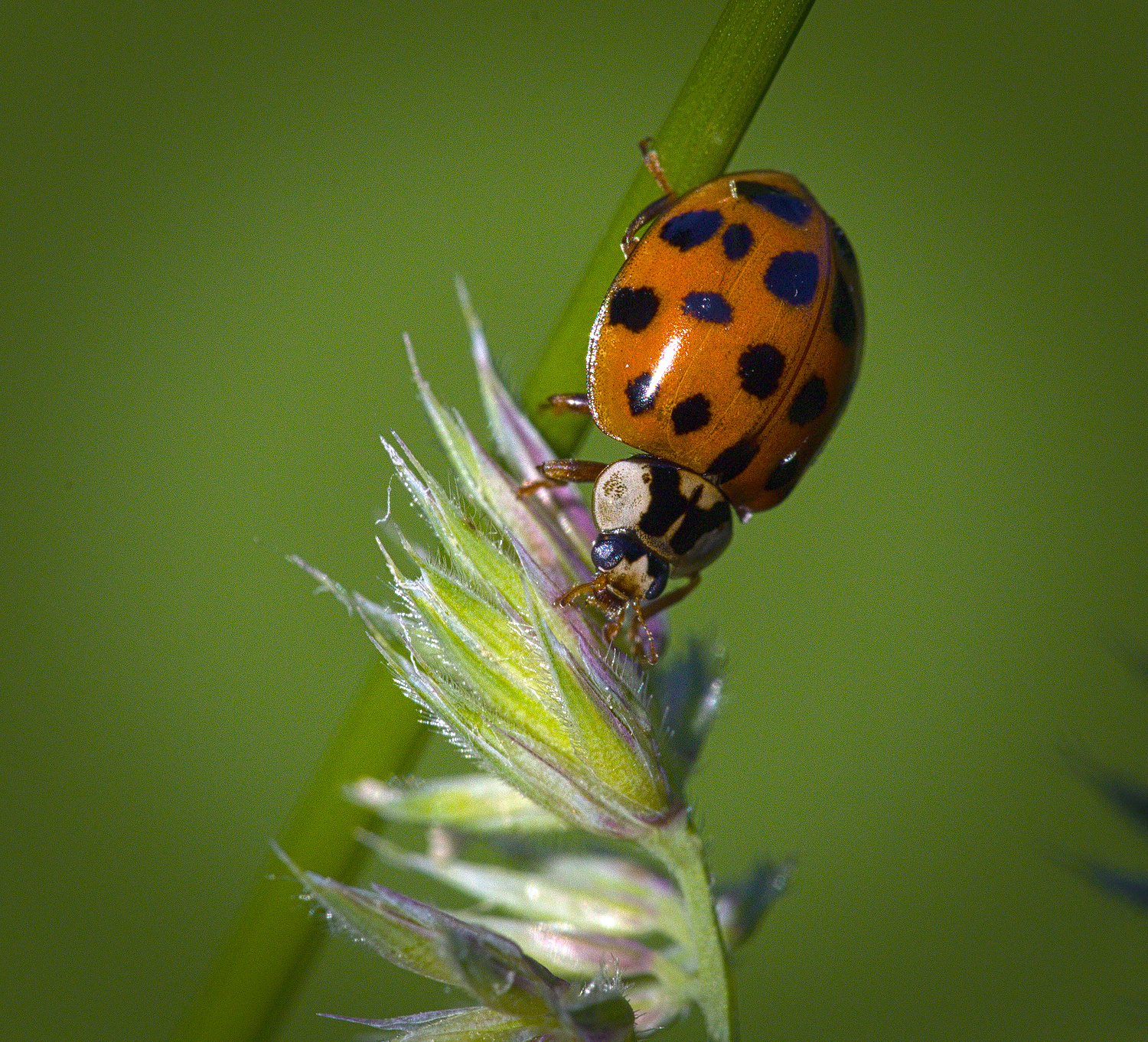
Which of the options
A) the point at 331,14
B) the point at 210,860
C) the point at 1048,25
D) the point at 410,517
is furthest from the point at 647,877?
the point at 1048,25

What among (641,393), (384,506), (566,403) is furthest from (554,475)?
(384,506)

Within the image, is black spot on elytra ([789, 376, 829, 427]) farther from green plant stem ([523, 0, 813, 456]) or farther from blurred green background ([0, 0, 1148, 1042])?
blurred green background ([0, 0, 1148, 1042])

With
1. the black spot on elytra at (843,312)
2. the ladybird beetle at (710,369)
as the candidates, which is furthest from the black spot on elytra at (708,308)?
the black spot on elytra at (843,312)

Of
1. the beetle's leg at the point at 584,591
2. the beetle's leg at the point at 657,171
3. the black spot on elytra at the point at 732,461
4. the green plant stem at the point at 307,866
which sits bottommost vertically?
the green plant stem at the point at 307,866

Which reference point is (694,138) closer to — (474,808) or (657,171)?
(657,171)

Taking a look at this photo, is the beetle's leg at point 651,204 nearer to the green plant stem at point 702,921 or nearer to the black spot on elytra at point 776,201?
the black spot on elytra at point 776,201

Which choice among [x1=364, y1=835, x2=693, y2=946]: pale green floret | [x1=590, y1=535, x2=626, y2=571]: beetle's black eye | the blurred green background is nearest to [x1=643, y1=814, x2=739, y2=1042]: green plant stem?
[x1=364, y1=835, x2=693, y2=946]: pale green floret
